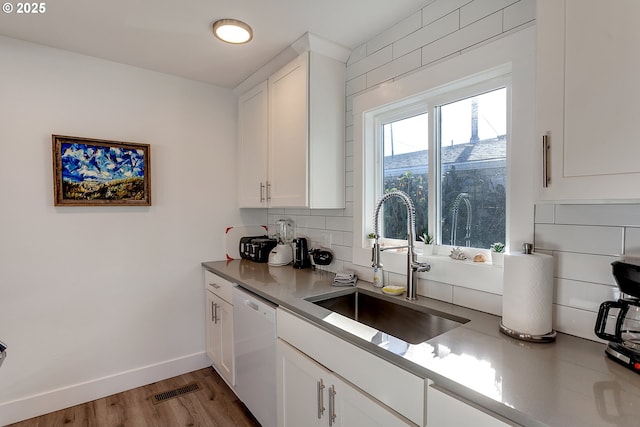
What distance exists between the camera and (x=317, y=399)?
1321mm

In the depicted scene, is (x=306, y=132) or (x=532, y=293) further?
(x=306, y=132)

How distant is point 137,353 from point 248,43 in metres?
2.30

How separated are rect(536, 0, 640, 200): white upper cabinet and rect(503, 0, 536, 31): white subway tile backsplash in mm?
341

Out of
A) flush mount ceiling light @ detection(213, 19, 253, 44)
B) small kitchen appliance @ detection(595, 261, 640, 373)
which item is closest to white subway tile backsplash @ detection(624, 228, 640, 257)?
small kitchen appliance @ detection(595, 261, 640, 373)

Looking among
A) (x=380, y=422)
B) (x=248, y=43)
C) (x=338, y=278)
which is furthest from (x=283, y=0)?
(x=380, y=422)

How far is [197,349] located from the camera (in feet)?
8.50

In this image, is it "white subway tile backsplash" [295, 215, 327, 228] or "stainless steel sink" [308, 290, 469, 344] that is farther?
"white subway tile backsplash" [295, 215, 327, 228]

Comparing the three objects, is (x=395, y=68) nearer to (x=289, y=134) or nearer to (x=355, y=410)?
(x=289, y=134)

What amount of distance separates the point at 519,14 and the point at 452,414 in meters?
1.44

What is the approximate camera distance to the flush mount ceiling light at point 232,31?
5.60 ft

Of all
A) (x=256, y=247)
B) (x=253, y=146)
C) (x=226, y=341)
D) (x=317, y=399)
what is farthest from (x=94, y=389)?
(x=253, y=146)

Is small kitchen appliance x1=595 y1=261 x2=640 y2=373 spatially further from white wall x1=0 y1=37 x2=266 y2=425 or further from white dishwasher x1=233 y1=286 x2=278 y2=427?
white wall x1=0 y1=37 x2=266 y2=425

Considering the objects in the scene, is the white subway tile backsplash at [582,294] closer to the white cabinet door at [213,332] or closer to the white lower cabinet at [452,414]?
the white lower cabinet at [452,414]

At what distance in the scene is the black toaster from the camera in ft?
8.50
